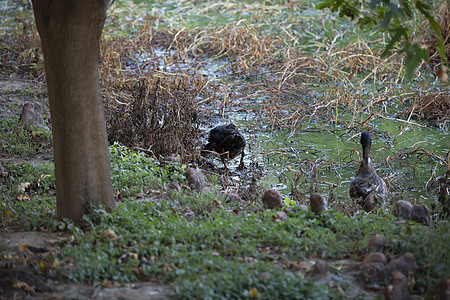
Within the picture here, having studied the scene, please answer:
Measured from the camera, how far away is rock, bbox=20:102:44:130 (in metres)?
6.25

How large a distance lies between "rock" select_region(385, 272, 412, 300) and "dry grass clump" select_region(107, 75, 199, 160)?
319cm

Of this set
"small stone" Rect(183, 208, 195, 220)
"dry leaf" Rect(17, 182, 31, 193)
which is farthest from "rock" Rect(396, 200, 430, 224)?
"dry leaf" Rect(17, 182, 31, 193)

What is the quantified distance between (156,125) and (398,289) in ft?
Answer: 11.3

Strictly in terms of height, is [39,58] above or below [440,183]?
above

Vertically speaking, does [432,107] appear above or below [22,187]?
above

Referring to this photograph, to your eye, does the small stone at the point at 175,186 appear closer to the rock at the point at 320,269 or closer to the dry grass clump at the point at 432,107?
the rock at the point at 320,269

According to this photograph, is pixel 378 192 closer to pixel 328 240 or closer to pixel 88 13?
pixel 328 240

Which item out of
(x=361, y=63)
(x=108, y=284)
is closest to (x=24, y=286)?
(x=108, y=284)

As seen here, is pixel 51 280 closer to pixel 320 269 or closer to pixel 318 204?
pixel 320 269

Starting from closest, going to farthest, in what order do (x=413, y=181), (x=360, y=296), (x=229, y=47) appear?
(x=360, y=296)
(x=413, y=181)
(x=229, y=47)

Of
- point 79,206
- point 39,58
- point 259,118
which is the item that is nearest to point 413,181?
point 259,118

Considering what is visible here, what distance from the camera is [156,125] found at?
231 inches

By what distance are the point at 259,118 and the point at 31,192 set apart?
3797 mm

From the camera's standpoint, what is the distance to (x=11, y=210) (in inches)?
163
